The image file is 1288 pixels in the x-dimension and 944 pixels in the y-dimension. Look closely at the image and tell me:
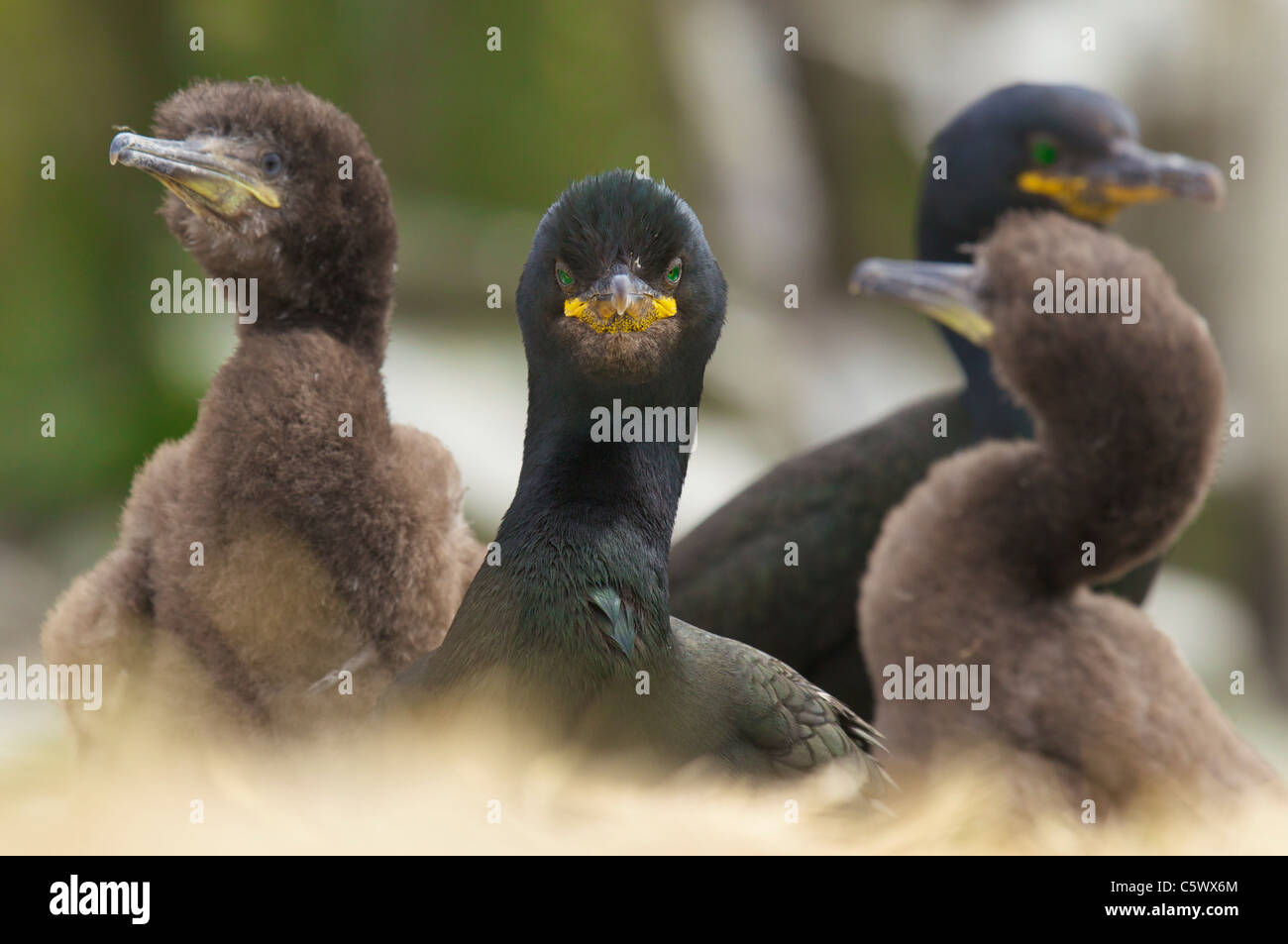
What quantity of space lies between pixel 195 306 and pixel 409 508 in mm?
594

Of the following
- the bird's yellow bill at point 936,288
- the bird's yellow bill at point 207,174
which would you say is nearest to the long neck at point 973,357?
the bird's yellow bill at point 936,288

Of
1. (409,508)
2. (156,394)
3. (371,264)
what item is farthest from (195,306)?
(156,394)

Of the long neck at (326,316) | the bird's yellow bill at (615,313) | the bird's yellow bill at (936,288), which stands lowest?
the bird's yellow bill at (615,313)

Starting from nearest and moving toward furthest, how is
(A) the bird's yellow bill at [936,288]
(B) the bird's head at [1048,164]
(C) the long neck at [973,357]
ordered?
(A) the bird's yellow bill at [936,288] < (B) the bird's head at [1048,164] < (C) the long neck at [973,357]

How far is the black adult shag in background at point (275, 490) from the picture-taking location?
6.19 feet

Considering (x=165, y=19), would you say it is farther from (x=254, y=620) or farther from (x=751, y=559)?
(x=254, y=620)

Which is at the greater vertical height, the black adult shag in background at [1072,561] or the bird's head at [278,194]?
the bird's head at [278,194]

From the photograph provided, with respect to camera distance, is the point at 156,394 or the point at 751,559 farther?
the point at 156,394

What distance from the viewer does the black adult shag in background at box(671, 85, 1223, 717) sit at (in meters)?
3.27

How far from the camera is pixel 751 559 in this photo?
10.9ft

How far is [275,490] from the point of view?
188cm

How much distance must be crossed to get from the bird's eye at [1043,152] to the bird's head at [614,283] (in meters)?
1.87

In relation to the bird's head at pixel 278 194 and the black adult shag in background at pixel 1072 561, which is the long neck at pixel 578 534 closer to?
the bird's head at pixel 278 194

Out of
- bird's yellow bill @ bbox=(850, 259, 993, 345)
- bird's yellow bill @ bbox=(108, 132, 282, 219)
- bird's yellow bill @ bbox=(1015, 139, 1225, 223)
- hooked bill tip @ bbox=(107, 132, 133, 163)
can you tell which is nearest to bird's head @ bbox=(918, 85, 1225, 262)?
bird's yellow bill @ bbox=(1015, 139, 1225, 223)
